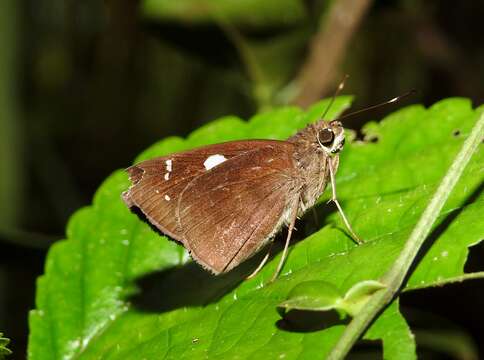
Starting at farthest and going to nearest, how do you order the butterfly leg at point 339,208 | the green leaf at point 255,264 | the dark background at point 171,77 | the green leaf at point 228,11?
the green leaf at point 228,11
the dark background at point 171,77
the butterfly leg at point 339,208
the green leaf at point 255,264

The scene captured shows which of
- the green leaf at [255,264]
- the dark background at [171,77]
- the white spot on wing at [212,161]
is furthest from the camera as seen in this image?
the dark background at [171,77]

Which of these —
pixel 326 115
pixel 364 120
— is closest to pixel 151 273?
pixel 326 115

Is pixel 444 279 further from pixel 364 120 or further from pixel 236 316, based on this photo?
pixel 364 120

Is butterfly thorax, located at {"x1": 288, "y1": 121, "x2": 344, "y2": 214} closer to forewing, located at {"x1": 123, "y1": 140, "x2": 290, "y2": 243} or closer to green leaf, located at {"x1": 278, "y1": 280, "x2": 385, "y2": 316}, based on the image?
forewing, located at {"x1": 123, "y1": 140, "x2": 290, "y2": 243}

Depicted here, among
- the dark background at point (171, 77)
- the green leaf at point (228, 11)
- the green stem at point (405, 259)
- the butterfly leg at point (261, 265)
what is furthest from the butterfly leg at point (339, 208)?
the green leaf at point (228, 11)

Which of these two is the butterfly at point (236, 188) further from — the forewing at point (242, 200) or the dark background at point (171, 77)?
the dark background at point (171, 77)
